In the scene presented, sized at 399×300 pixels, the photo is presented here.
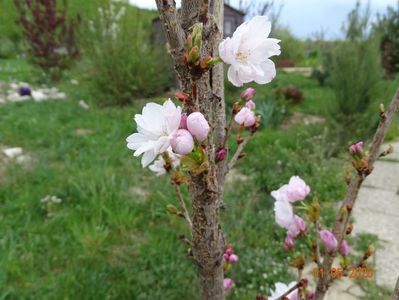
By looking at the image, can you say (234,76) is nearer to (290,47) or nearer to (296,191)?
A: (296,191)

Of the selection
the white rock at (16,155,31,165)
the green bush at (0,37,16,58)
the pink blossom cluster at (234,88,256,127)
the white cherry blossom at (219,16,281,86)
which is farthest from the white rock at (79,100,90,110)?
the green bush at (0,37,16,58)

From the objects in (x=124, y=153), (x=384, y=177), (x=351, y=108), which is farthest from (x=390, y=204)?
(x=124, y=153)

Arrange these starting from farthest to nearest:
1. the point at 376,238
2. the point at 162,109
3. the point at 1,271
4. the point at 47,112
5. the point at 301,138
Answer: the point at 47,112 → the point at 301,138 → the point at 376,238 → the point at 1,271 → the point at 162,109

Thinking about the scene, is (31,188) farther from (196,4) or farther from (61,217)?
(196,4)

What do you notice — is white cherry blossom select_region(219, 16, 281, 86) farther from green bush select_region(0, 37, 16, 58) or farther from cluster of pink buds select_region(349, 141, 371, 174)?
green bush select_region(0, 37, 16, 58)

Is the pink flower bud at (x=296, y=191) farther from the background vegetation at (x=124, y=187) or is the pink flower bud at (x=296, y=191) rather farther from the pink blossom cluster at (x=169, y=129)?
the background vegetation at (x=124, y=187)

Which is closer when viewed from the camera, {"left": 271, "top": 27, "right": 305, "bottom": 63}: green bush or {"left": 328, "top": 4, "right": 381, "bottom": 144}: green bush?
{"left": 328, "top": 4, "right": 381, "bottom": 144}: green bush
